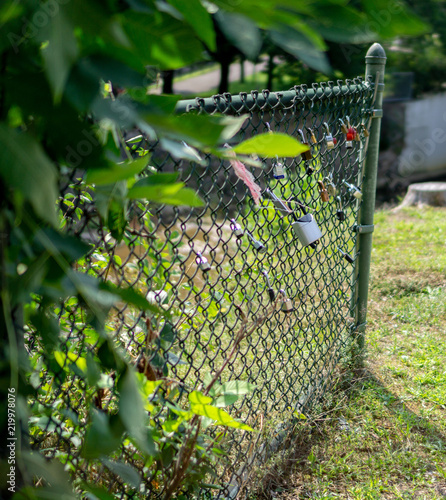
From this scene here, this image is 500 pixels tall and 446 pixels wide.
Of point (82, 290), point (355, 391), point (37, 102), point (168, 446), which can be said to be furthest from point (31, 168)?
point (355, 391)

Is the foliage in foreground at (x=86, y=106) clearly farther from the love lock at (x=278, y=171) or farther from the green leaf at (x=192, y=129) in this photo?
the love lock at (x=278, y=171)

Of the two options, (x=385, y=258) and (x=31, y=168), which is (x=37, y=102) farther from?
(x=385, y=258)

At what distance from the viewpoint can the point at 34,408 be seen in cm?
140

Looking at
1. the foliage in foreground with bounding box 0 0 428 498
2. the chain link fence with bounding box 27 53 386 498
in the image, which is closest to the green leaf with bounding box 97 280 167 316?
the foliage in foreground with bounding box 0 0 428 498

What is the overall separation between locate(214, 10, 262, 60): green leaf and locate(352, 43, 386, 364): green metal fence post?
2.48m

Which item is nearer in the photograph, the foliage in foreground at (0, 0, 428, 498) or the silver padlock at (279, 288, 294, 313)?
the foliage in foreground at (0, 0, 428, 498)

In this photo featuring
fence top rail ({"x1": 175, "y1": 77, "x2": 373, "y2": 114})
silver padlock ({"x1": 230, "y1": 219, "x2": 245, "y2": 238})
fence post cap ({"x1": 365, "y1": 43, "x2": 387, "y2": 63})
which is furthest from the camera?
fence post cap ({"x1": 365, "y1": 43, "x2": 387, "y2": 63})

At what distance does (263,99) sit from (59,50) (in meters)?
1.60

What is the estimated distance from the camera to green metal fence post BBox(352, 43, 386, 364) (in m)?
2.85

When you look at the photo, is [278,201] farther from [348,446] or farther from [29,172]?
[29,172]

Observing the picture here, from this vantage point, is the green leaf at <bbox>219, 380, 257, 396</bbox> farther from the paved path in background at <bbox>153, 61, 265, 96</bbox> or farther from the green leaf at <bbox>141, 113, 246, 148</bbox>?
the paved path in background at <bbox>153, 61, 265, 96</bbox>

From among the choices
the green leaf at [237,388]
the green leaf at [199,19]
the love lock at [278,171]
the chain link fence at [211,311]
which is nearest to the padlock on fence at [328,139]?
the chain link fence at [211,311]

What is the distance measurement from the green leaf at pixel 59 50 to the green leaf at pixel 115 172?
0.18m

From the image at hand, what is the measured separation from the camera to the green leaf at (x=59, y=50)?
0.48 meters
